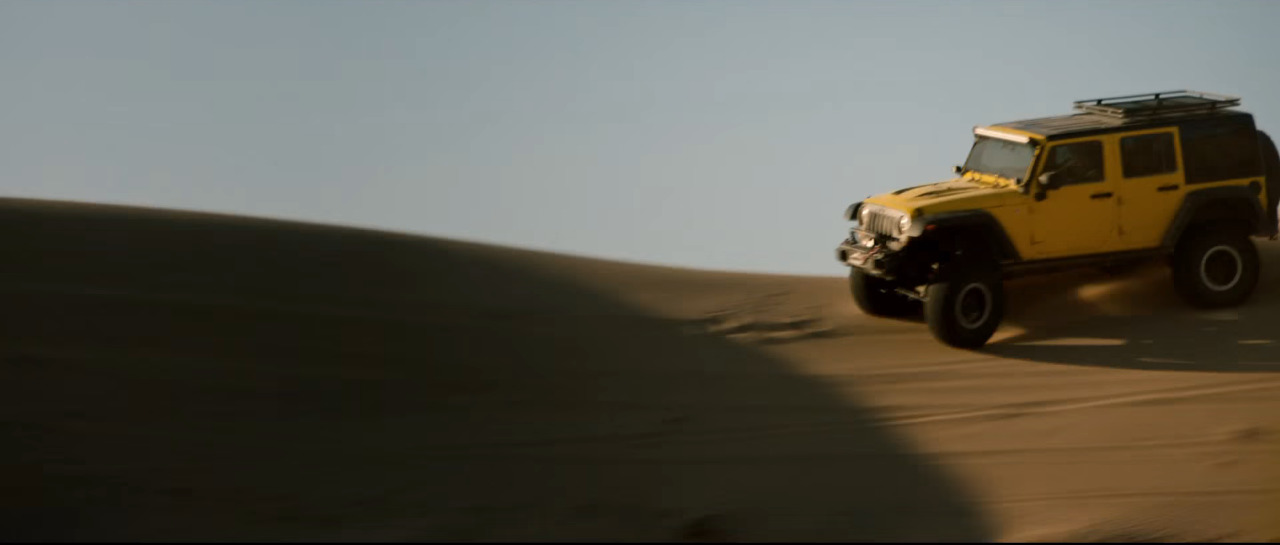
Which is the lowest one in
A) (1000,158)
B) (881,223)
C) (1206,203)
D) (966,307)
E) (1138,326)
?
(1138,326)

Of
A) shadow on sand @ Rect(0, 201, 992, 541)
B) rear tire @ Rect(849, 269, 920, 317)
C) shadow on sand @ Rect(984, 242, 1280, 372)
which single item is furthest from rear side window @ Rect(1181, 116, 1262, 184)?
shadow on sand @ Rect(0, 201, 992, 541)

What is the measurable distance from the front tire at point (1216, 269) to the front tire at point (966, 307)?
6.15ft

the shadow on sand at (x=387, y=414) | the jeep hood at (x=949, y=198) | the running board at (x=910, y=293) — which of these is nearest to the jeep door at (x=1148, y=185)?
the jeep hood at (x=949, y=198)

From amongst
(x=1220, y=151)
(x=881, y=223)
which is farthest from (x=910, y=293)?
(x=1220, y=151)

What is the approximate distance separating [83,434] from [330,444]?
1535mm

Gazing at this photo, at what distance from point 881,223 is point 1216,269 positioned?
120 inches

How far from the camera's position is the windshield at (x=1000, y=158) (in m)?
11.9

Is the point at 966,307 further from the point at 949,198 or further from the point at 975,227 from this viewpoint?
the point at 949,198

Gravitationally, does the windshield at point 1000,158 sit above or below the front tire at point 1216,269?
above

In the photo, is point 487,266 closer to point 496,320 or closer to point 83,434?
point 496,320

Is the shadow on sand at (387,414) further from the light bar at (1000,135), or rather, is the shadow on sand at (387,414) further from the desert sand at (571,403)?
the light bar at (1000,135)

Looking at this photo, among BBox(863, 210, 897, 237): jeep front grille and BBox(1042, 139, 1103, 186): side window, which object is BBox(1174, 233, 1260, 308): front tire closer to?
BBox(1042, 139, 1103, 186): side window

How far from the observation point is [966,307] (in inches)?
455

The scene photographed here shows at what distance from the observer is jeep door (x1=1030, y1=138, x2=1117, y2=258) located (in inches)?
464
